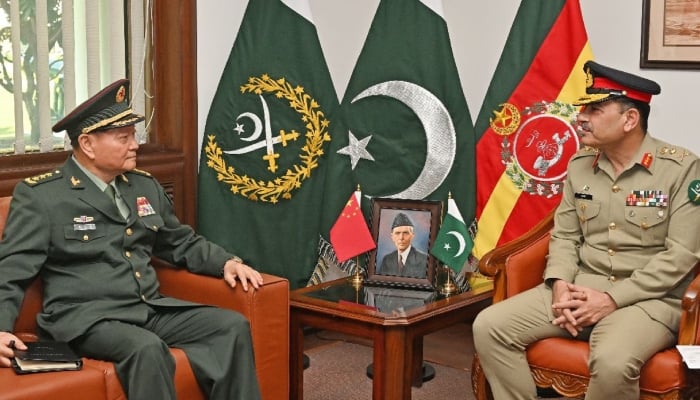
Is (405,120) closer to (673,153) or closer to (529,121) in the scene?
→ (529,121)

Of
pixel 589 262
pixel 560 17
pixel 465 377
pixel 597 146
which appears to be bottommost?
pixel 465 377

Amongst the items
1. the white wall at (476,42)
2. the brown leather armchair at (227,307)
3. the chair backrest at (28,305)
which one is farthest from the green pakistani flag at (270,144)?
the chair backrest at (28,305)

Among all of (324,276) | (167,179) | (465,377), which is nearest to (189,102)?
(167,179)

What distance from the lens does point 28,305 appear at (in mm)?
3117

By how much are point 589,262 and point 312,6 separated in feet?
6.91

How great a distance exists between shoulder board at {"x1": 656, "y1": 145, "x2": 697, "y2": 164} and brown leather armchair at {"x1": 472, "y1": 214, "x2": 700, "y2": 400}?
36 cm

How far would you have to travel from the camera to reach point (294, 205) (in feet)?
14.2

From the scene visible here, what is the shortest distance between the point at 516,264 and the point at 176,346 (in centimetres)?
119

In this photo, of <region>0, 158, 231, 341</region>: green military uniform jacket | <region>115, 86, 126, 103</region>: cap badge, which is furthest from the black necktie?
<region>115, 86, 126, 103</region>: cap badge

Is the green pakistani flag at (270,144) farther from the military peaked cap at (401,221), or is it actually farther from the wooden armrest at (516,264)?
the wooden armrest at (516,264)

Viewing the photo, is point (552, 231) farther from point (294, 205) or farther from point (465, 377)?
point (294, 205)

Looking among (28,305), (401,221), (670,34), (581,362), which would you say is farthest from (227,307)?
(670,34)

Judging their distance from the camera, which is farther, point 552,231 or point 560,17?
point 560,17

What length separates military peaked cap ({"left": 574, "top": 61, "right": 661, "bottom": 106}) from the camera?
3.16 metres
